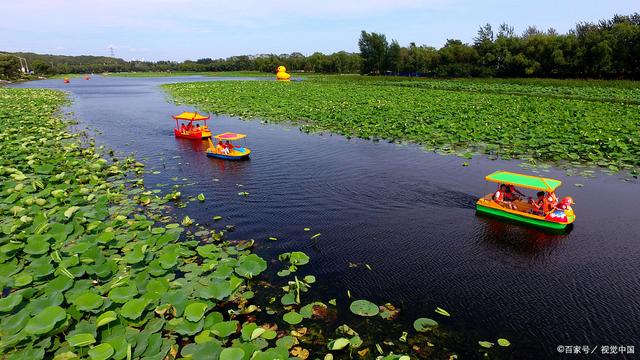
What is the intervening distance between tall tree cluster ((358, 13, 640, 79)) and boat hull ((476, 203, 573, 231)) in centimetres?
5466

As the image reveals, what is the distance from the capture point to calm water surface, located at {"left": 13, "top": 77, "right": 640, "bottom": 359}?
21.9 ft

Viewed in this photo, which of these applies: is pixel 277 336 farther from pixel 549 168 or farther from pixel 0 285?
pixel 549 168

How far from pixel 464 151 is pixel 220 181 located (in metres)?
11.1

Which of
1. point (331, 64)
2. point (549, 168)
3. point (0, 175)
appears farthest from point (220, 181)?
point (331, 64)

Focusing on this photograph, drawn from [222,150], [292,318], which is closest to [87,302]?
[292,318]

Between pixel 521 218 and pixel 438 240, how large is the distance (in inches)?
110

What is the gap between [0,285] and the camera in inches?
263

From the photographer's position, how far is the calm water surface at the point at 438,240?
6.68 metres

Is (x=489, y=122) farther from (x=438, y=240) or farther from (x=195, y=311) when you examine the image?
(x=195, y=311)

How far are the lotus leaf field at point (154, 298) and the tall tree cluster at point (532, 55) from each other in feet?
200

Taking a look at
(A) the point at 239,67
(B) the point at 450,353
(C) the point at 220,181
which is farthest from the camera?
(A) the point at 239,67

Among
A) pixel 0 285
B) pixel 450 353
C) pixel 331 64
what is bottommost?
pixel 450 353

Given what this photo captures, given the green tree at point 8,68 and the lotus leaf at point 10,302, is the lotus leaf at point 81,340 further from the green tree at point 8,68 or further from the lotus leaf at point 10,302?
the green tree at point 8,68

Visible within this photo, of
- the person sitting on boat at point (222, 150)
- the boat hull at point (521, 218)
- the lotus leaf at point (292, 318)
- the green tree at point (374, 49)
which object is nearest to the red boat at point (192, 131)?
the person sitting on boat at point (222, 150)
